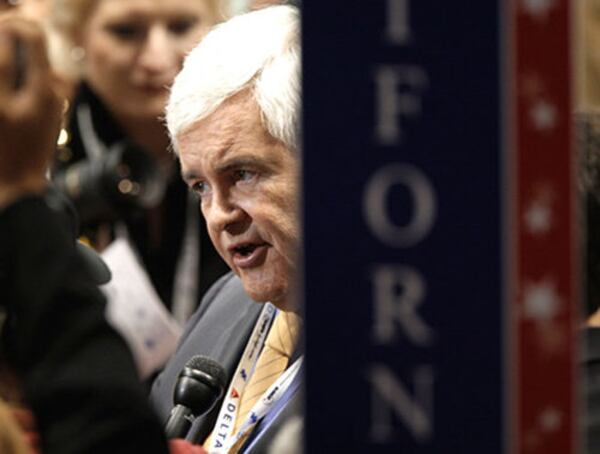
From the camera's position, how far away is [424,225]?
1.24 metres

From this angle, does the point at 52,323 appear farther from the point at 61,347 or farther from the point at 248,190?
the point at 248,190

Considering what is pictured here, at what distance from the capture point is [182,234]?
4062 millimetres

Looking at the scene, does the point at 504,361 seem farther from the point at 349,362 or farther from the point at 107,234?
the point at 107,234

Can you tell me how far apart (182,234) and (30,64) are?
2.50 metres

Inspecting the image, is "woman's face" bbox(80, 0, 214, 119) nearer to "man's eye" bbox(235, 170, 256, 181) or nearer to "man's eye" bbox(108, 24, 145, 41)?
"man's eye" bbox(108, 24, 145, 41)

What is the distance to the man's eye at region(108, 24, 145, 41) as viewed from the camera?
434 centimetres

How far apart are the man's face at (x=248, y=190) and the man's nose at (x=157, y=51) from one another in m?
1.86

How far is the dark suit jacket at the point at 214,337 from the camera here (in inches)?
99.8

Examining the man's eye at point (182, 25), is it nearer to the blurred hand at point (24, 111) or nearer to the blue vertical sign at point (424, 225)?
the blurred hand at point (24, 111)

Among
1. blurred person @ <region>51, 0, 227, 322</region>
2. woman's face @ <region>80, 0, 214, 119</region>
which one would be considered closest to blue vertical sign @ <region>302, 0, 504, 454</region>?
blurred person @ <region>51, 0, 227, 322</region>

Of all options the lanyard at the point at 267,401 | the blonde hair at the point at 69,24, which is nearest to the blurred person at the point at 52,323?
the lanyard at the point at 267,401

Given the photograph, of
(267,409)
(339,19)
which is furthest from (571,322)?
(267,409)

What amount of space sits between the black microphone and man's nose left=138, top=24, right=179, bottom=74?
2.00 metres

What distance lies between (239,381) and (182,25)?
203cm
